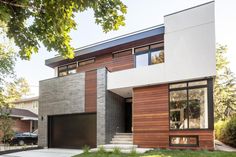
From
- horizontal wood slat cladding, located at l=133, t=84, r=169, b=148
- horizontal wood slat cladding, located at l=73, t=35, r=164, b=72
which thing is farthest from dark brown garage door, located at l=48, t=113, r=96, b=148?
horizontal wood slat cladding, located at l=73, t=35, r=164, b=72

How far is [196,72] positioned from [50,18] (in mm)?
8043

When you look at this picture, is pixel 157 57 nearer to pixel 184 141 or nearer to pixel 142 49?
pixel 142 49

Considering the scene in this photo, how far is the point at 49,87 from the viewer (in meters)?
17.5

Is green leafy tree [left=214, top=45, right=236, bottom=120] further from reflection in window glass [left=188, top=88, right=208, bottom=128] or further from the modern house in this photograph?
reflection in window glass [left=188, top=88, right=208, bottom=128]

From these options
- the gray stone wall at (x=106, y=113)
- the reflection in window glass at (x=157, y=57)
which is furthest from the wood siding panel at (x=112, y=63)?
the reflection in window glass at (x=157, y=57)

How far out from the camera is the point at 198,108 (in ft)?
38.4

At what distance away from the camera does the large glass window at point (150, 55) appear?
44.3 feet

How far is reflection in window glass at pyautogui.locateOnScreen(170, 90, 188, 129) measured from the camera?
39.5 ft

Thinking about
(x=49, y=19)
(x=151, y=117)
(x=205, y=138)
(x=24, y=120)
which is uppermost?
(x=49, y=19)

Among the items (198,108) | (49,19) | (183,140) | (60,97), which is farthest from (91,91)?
(49,19)

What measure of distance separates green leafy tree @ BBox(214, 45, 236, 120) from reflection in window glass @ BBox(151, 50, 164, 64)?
12.9 meters

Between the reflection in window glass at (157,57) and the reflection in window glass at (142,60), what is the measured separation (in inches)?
15.5

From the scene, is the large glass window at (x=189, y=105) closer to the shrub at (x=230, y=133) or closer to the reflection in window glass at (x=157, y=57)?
the reflection in window glass at (x=157, y=57)

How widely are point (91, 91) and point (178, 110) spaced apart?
5.26m
